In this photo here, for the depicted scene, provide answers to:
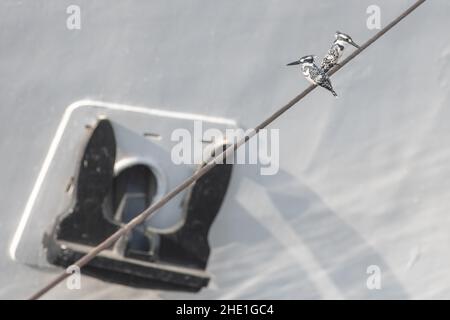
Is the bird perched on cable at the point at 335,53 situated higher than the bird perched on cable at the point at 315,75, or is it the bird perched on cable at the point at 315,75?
the bird perched on cable at the point at 335,53

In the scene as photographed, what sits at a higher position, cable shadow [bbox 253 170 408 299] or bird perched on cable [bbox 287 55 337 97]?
bird perched on cable [bbox 287 55 337 97]

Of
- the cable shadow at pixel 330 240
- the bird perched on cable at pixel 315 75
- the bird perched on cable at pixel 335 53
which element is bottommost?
the cable shadow at pixel 330 240

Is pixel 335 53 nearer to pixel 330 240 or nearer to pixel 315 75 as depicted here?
pixel 315 75

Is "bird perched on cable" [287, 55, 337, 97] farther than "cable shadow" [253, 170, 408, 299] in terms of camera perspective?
No

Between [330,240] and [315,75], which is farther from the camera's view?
[330,240]

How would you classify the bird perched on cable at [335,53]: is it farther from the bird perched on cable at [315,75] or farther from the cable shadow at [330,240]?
the cable shadow at [330,240]


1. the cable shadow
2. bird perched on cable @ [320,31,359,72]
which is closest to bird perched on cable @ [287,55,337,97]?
bird perched on cable @ [320,31,359,72]

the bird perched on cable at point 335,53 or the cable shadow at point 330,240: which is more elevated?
the bird perched on cable at point 335,53

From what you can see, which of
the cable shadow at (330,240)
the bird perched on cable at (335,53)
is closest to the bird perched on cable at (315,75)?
the bird perched on cable at (335,53)

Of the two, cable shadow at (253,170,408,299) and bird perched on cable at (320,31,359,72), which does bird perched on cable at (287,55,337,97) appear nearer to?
bird perched on cable at (320,31,359,72)

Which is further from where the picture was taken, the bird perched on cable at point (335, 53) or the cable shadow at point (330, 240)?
the cable shadow at point (330, 240)

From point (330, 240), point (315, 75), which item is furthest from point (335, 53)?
point (330, 240)
